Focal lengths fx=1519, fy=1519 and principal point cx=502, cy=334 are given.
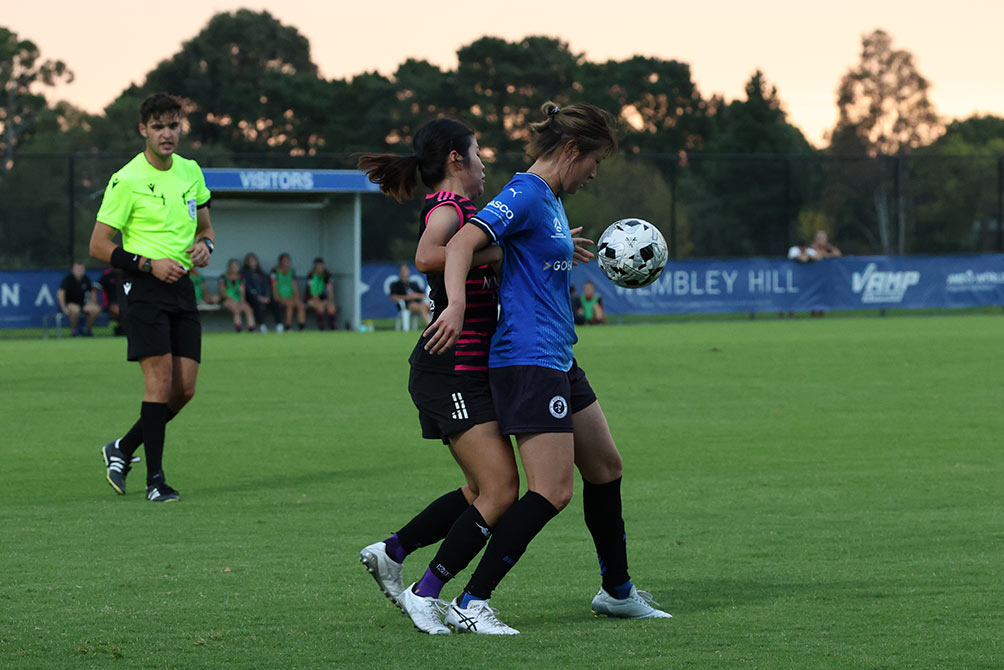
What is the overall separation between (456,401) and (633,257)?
1.33m

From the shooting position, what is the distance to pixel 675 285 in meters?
32.8

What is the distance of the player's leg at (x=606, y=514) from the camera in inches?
216

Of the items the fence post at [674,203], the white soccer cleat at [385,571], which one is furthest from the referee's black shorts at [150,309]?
the fence post at [674,203]

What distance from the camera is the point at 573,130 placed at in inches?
211

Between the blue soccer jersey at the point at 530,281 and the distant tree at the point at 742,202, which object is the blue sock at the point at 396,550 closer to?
the blue soccer jersey at the point at 530,281

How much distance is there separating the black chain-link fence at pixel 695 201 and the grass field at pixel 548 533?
15.5 metres

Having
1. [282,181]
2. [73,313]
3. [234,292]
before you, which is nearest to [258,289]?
[234,292]

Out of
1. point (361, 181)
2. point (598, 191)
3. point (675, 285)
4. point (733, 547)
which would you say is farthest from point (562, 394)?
point (598, 191)

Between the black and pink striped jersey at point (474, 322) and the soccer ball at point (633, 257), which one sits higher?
the soccer ball at point (633, 257)

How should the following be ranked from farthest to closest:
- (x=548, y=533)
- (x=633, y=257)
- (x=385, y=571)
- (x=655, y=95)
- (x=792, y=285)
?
(x=655, y=95) → (x=792, y=285) → (x=548, y=533) → (x=633, y=257) → (x=385, y=571)

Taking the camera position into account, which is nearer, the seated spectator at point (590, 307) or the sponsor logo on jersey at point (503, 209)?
the sponsor logo on jersey at point (503, 209)

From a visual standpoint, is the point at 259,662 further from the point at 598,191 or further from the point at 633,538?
the point at 598,191

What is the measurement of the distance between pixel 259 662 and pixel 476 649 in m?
0.71

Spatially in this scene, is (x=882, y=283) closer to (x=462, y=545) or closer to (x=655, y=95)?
(x=462, y=545)
